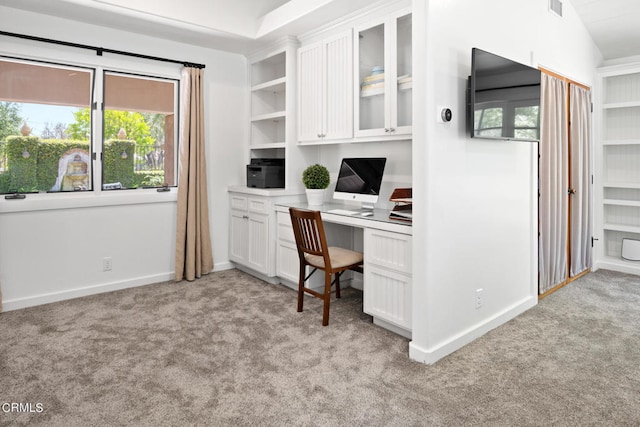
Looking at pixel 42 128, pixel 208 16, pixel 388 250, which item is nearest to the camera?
pixel 388 250

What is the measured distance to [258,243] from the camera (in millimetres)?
4078

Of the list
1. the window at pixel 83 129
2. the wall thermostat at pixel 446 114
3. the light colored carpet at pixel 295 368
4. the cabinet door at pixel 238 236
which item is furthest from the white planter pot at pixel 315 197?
the wall thermostat at pixel 446 114

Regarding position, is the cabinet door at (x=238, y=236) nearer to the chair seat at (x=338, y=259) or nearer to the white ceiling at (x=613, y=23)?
the chair seat at (x=338, y=259)

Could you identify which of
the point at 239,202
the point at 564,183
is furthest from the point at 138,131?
the point at 564,183

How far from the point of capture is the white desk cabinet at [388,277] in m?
2.64

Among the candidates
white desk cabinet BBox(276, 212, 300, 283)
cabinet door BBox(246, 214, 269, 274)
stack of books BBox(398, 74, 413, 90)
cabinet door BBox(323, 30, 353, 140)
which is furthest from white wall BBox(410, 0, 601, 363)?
cabinet door BBox(246, 214, 269, 274)

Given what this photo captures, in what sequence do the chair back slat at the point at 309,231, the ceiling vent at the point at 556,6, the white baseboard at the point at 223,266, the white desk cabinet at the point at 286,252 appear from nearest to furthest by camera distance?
1. the chair back slat at the point at 309,231
2. the ceiling vent at the point at 556,6
3. the white desk cabinet at the point at 286,252
4. the white baseboard at the point at 223,266

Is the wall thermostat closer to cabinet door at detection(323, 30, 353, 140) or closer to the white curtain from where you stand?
cabinet door at detection(323, 30, 353, 140)

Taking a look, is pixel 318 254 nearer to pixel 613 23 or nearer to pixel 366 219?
pixel 366 219

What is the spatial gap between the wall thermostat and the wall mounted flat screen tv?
0.16 m

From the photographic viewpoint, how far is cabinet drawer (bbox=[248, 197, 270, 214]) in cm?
394

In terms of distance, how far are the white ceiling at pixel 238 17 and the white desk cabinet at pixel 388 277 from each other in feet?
6.00

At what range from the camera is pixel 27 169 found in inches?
136

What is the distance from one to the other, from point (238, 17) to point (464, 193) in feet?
9.04
